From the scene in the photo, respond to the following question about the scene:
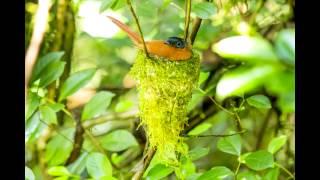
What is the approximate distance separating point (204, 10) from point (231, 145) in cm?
41

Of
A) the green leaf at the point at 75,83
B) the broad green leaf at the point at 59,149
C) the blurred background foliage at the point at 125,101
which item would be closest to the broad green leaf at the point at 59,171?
the blurred background foliage at the point at 125,101

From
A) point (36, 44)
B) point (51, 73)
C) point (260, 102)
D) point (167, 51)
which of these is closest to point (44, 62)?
point (51, 73)

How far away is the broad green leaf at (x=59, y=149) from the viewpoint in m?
1.65

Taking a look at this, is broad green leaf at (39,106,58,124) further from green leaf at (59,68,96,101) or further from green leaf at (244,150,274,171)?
green leaf at (244,150,274,171)

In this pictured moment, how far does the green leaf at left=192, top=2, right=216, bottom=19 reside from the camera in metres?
1.29

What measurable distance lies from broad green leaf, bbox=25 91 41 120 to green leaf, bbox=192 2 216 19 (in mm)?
498

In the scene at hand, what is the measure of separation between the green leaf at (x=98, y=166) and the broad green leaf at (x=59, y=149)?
21 centimetres

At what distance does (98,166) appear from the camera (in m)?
1.44

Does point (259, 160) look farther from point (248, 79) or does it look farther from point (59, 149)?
point (248, 79)

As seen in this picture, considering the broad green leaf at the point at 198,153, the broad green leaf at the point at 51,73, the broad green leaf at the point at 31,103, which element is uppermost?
the broad green leaf at the point at 51,73

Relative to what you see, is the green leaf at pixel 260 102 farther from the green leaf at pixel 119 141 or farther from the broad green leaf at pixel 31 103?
the broad green leaf at pixel 31 103
